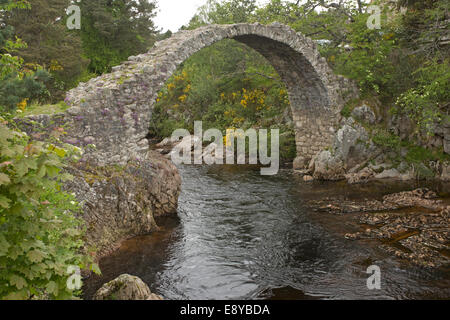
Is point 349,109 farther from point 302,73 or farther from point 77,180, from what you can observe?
point 77,180

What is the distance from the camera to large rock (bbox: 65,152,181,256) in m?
7.92

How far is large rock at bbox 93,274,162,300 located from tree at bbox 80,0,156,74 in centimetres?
2347

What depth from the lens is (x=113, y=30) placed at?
2648cm

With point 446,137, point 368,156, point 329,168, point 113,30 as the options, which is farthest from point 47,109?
point 113,30

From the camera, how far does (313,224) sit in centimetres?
987

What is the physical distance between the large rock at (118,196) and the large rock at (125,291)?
2.55m

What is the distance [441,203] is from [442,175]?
2.86 metres

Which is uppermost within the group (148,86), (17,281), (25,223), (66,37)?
(66,37)

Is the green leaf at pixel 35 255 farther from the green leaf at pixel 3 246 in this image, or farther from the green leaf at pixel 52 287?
the green leaf at pixel 52 287

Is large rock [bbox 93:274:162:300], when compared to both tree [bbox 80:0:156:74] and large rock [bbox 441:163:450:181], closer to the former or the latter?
large rock [bbox 441:163:450:181]

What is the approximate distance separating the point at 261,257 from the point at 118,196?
3687mm

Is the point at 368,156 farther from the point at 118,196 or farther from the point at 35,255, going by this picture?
the point at 35,255

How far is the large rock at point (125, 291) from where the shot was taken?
5.12 m
